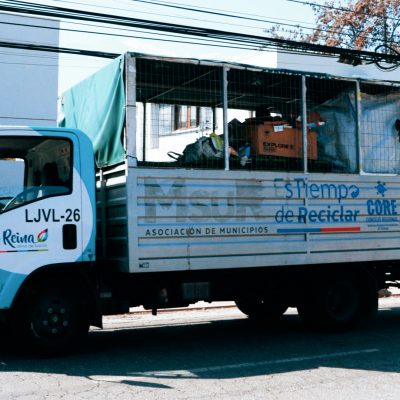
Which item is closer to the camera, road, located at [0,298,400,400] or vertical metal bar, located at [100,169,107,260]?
road, located at [0,298,400,400]

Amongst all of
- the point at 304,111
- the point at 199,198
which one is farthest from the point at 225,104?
the point at 199,198

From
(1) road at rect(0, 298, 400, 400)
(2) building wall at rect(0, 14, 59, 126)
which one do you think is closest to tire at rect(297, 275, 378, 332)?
(1) road at rect(0, 298, 400, 400)

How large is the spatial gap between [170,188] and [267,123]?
192 centimetres

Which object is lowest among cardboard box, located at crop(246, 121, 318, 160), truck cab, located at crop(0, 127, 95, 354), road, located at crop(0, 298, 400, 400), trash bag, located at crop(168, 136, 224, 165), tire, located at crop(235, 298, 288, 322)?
road, located at crop(0, 298, 400, 400)

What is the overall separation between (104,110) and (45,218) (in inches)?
70.4

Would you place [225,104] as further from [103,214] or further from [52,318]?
[52,318]

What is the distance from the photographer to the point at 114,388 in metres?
6.18

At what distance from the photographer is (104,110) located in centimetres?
835

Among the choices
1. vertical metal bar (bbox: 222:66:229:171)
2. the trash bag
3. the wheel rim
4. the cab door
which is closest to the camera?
the cab door

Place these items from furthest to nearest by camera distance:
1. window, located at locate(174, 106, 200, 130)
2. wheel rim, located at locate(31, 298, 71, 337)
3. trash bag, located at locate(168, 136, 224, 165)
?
1. window, located at locate(174, 106, 200, 130)
2. trash bag, located at locate(168, 136, 224, 165)
3. wheel rim, located at locate(31, 298, 71, 337)

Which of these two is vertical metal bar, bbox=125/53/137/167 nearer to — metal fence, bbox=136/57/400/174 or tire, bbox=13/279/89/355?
metal fence, bbox=136/57/400/174

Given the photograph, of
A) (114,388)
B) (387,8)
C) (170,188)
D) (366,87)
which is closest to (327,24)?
(387,8)

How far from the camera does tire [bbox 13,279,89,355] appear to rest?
7.18 meters

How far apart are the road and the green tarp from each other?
2.38 metres
